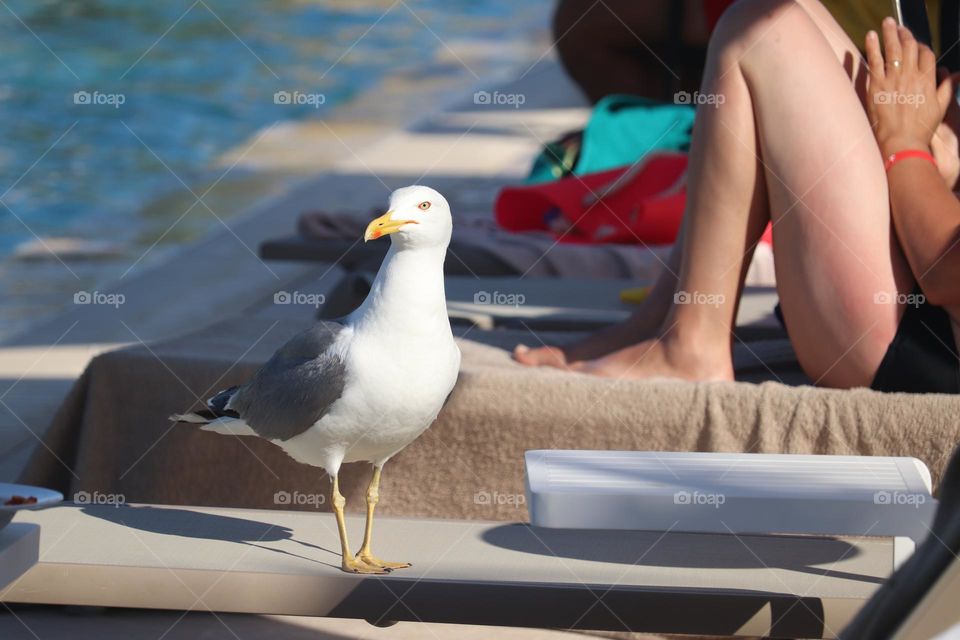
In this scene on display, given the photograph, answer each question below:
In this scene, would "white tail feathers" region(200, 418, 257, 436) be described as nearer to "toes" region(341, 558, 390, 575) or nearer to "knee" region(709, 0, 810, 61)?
"toes" region(341, 558, 390, 575)

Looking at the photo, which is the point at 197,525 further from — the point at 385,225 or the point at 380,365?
the point at 385,225

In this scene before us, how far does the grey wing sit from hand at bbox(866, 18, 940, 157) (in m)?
1.04

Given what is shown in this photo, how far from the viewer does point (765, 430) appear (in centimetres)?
212

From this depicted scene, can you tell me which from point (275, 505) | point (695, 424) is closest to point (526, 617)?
point (695, 424)

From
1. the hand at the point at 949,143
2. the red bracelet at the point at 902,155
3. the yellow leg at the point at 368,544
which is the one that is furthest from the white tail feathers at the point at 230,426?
the hand at the point at 949,143

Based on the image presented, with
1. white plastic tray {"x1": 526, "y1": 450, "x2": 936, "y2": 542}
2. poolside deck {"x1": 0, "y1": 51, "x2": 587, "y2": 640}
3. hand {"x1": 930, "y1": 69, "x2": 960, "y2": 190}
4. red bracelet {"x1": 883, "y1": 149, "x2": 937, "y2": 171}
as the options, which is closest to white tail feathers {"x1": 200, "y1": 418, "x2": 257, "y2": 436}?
white plastic tray {"x1": 526, "y1": 450, "x2": 936, "y2": 542}

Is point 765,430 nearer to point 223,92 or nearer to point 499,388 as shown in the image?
point 499,388

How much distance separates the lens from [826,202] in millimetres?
2125

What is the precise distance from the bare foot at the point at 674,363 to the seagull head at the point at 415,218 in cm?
83

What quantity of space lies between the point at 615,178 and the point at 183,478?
2063mm

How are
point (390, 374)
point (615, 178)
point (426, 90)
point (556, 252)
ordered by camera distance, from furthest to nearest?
point (426, 90) < point (615, 178) < point (556, 252) < point (390, 374)

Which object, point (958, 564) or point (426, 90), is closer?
point (958, 564)

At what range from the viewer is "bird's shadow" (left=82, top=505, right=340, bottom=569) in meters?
1.84

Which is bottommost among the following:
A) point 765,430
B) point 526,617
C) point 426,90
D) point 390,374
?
point 526,617
